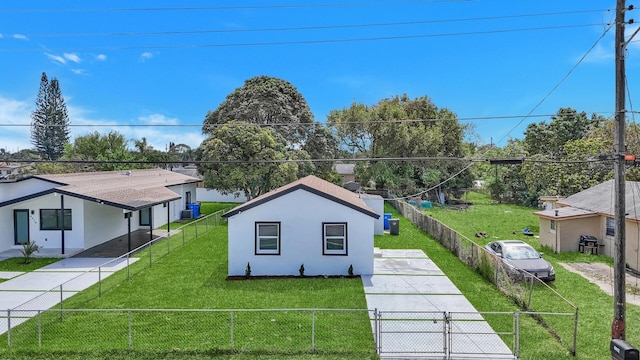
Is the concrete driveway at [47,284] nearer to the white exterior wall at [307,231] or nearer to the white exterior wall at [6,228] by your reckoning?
the white exterior wall at [6,228]

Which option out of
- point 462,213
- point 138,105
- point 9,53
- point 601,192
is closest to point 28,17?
point 9,53

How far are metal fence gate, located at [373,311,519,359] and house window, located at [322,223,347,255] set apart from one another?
4.93m

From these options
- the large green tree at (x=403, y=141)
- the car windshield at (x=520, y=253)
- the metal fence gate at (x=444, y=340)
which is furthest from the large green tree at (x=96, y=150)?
the metal fence gate at (x=444, y=340)

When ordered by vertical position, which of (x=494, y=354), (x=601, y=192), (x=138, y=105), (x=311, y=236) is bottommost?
(x=494, y=354)

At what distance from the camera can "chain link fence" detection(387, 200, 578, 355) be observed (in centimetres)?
934

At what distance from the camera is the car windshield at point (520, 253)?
14.8 m

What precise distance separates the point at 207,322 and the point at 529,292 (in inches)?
356

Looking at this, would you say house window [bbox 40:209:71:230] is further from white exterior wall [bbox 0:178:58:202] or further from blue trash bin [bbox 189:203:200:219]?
blue trash bin [bbox 189:203:200:219]

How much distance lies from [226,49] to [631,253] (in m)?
18.6

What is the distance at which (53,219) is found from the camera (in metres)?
18.9

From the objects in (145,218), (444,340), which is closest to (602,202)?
(444,340)

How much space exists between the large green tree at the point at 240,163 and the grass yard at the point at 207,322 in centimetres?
1453

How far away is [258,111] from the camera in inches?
1619

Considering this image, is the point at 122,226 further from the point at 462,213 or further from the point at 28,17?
the point at 462,213
